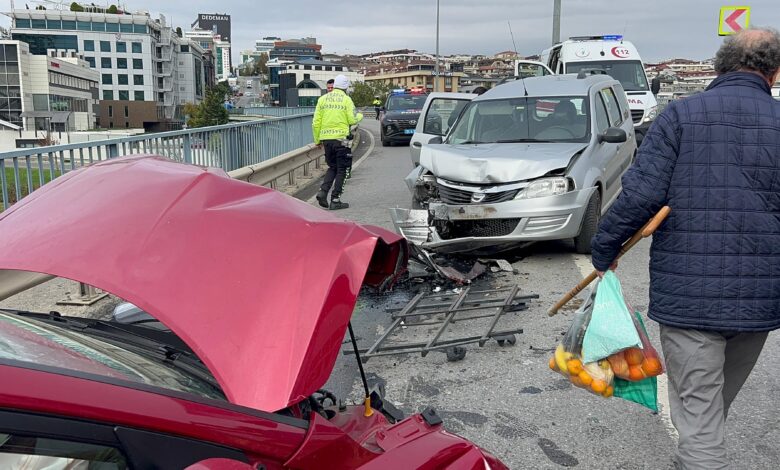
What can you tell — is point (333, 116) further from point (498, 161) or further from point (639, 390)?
point (639, 390)

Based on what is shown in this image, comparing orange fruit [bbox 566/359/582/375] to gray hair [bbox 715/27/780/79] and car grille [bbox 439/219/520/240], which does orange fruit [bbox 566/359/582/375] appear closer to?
gray hair [bbox 715/27/780/79]

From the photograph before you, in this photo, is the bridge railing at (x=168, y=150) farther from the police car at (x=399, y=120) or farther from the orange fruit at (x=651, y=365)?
the police car at (x=399, y=120)

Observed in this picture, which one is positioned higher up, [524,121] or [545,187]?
[524,121]

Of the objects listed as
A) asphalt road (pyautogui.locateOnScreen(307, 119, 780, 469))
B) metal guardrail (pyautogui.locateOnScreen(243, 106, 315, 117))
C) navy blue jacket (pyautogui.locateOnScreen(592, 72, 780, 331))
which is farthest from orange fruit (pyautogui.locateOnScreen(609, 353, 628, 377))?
metal guardrail (pyautogui.locateOnScreen(243, 106, 315, 117))

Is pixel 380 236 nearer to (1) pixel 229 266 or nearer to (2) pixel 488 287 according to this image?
(1) pixel 229 266

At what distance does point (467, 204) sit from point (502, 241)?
1.62ft

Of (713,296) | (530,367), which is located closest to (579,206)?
(530,367)

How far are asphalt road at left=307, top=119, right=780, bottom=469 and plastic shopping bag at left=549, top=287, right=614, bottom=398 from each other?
0.64 meters

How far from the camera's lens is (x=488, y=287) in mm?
6285

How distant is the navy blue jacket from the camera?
102 inches

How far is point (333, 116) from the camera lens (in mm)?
11070

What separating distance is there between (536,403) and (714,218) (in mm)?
1769

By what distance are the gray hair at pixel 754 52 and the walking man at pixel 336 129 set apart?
8.49 metres

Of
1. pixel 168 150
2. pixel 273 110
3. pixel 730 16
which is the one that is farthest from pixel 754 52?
pixel 273 110
